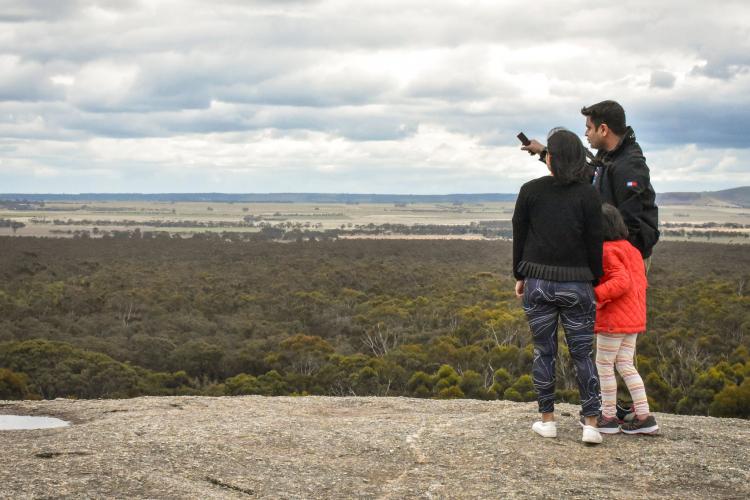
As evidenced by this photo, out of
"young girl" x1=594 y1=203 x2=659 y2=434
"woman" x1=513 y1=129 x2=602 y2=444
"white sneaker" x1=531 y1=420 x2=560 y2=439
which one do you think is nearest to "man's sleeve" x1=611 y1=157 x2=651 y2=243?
"young girl" x1=594 y1=203 x2=659 y2=434

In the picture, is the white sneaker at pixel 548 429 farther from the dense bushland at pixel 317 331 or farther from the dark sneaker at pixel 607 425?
the dense bushland at pixel 317 331

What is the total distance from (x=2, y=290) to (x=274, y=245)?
1866 inches

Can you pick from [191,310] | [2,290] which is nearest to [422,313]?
[191,310]

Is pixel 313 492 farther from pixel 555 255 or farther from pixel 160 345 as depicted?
pixel 160 345

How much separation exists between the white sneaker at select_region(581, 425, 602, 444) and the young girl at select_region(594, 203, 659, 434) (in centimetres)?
31

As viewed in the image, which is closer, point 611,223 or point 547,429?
point 611,223

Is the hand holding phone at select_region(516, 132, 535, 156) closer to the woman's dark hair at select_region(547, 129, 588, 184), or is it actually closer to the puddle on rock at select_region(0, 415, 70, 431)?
the woman's dark hair at select_region(547, 129, 588, 184)

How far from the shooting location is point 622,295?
22.2 ft

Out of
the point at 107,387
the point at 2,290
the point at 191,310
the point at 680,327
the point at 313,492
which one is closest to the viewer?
the point at 313,492

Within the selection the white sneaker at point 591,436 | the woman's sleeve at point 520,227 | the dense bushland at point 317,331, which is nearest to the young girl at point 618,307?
the white sneaker at point 591,436

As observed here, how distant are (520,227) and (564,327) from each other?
832mm

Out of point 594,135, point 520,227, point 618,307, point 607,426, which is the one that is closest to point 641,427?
point 607,426

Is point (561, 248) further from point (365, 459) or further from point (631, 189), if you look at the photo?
point (365, 459)

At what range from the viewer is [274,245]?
314 feet
